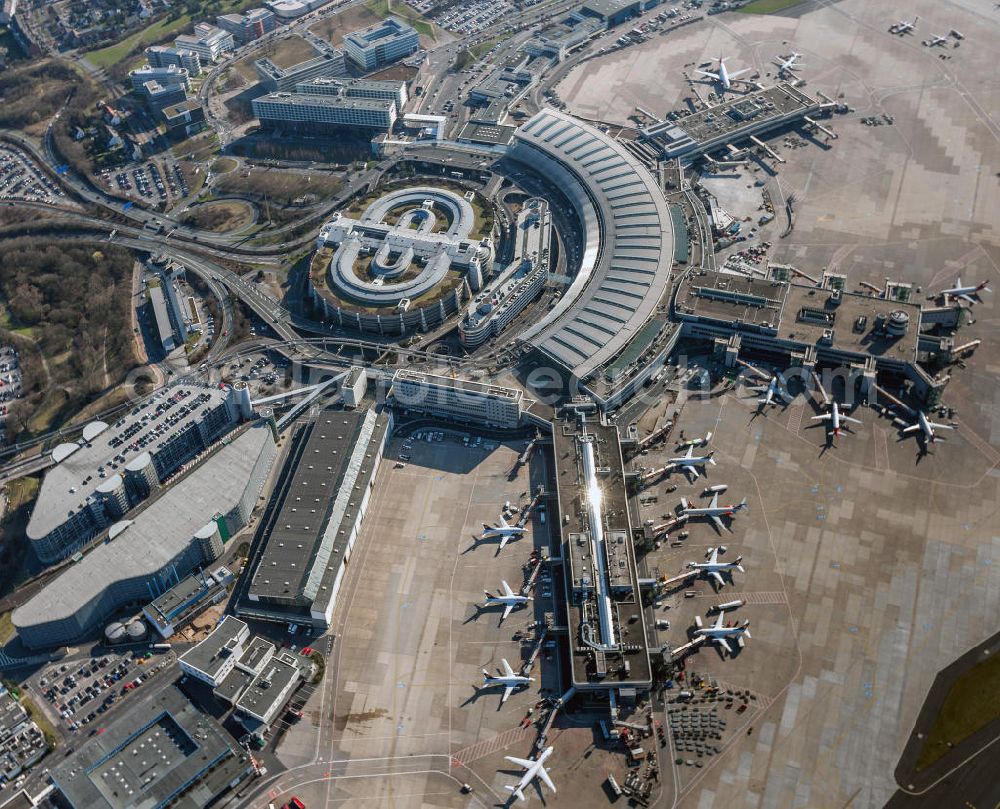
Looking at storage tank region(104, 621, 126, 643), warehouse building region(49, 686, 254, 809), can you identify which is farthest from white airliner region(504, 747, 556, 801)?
storage tank region(104, 621, 126, 643)

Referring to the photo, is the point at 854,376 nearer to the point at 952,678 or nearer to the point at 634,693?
the point at 952,678

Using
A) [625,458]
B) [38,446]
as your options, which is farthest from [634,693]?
[38,446]

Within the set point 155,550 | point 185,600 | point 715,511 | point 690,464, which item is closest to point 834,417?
point 690,464

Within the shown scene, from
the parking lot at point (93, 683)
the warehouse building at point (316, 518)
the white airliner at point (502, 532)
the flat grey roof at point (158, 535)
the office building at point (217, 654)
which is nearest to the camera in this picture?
the office building at point (217, 654)

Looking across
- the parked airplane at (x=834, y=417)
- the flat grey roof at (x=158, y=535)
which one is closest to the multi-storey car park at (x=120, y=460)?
the flat grey roof at (x=158, y=535)

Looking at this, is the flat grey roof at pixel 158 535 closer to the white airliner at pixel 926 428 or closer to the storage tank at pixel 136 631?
the storage tank at pixel 136 631

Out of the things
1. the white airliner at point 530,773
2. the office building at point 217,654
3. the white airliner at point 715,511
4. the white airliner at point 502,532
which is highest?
the white airliner at point 715,511

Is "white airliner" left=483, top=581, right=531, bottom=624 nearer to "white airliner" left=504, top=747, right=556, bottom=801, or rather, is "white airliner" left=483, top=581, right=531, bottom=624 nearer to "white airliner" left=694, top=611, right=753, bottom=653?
"white airliner" left=504, top=747, right=556, bottom=801
